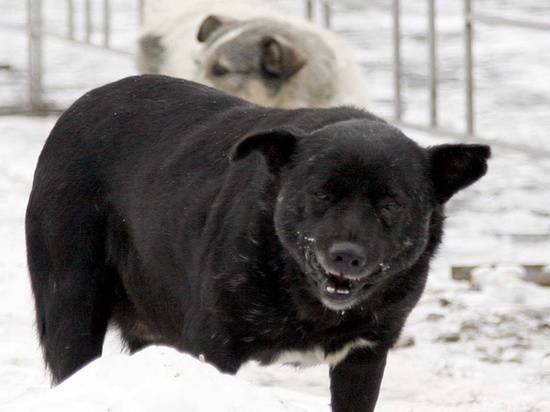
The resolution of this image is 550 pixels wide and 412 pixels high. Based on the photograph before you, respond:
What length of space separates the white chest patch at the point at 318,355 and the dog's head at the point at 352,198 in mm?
196

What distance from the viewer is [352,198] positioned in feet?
11.6

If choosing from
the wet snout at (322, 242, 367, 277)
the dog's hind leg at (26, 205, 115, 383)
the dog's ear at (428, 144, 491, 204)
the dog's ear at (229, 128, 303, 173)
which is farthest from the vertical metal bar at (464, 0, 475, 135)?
the wet snout at (322, 242, 367, 277)

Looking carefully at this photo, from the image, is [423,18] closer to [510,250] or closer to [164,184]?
[510,250]

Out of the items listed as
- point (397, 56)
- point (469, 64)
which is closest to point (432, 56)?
point (469, 64)

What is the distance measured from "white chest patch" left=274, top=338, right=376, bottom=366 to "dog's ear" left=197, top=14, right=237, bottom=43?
5.15 meters

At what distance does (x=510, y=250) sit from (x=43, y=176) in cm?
353

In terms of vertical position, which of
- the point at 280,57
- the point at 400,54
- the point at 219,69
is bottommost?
the point at 400,54

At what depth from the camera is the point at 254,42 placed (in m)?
8.57

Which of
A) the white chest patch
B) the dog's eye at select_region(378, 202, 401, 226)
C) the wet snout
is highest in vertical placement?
the dog's eye at select_region(378, 202, 401, 226)

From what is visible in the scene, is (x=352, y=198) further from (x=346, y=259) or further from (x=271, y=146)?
(x=271, y=146)

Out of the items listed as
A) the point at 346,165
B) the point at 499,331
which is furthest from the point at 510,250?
the point at 346,165

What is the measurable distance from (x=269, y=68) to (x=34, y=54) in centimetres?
363

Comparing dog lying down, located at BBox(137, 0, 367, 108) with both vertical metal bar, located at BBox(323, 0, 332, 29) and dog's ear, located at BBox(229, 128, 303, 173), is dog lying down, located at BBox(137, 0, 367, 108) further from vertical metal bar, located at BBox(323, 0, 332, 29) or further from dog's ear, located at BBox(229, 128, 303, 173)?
dog's ear, located at BBox(229, 128, 303, 173)

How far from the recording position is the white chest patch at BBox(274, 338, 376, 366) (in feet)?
12.4
